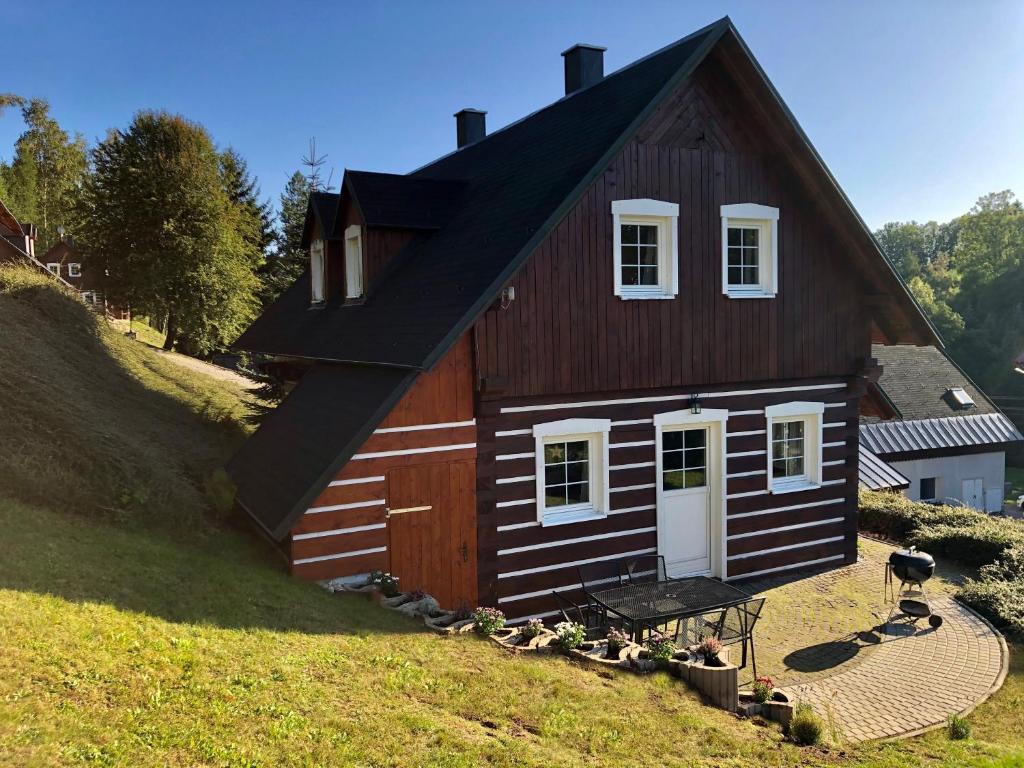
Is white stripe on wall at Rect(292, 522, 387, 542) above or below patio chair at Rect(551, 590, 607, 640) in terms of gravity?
above

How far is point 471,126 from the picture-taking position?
67.9ft

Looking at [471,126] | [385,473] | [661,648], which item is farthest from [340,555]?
[471,126]

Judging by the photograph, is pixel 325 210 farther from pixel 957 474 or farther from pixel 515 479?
pixel 957 474

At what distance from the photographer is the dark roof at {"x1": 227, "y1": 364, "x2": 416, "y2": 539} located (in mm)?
9156

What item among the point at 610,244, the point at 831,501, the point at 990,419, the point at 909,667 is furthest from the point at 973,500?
the point at 610,244

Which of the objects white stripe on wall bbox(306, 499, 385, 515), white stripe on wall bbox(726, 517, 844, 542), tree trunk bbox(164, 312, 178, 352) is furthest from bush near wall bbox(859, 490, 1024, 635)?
tree trunk bbox(164, 312, 178, 352)

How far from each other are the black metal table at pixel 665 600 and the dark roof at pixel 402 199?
23.2ft

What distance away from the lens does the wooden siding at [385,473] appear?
9336mm

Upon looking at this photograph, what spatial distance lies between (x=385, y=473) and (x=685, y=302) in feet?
17.5

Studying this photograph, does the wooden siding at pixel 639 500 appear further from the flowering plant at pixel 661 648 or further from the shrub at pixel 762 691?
the shrub at pixel 762 691

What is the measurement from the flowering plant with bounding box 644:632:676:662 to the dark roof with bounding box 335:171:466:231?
803cm

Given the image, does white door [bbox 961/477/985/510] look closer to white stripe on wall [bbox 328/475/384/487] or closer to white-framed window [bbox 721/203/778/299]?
white-framed window [bbox 721/203/778/299]

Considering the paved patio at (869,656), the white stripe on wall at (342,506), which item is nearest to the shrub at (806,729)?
the paved patio at (869,656)

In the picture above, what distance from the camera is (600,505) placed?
11328 millimetres
